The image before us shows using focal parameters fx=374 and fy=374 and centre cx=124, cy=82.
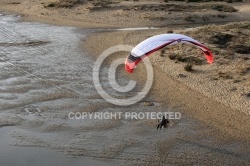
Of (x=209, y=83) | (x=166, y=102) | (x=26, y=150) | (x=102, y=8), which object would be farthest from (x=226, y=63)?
(x=102, y=8)

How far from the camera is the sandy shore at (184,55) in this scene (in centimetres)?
2192

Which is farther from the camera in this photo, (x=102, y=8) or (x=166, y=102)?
(x=102, y=8)

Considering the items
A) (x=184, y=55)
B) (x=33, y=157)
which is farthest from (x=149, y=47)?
(x=184, y=55)

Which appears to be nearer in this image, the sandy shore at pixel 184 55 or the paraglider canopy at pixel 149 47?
the paraglider canopy at pixel 149 47

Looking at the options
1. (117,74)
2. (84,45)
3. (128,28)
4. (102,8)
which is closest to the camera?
(117,74)

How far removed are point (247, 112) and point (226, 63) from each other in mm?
8538

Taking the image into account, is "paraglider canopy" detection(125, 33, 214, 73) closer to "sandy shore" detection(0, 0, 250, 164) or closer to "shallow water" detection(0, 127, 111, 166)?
"sandy shore" detection(0, 0, 250, 164)

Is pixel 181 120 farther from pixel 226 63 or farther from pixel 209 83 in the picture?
pixel 226 63

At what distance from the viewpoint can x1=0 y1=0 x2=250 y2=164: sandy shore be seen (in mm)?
21922

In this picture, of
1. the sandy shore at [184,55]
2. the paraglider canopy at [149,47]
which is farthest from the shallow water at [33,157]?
the paraglider canopy at [149,47]

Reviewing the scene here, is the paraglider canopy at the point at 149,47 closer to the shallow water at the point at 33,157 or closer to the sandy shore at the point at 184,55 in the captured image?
the sandy shore at the point at 184,55

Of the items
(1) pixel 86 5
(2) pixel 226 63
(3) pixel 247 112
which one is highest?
(1) pixel 86 5

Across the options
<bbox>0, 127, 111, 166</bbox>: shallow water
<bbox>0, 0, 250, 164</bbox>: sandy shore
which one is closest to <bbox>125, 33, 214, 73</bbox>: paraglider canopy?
<bbox>0, 0, 250, 164</bbox>: sandy shore

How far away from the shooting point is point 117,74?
1159 inches
